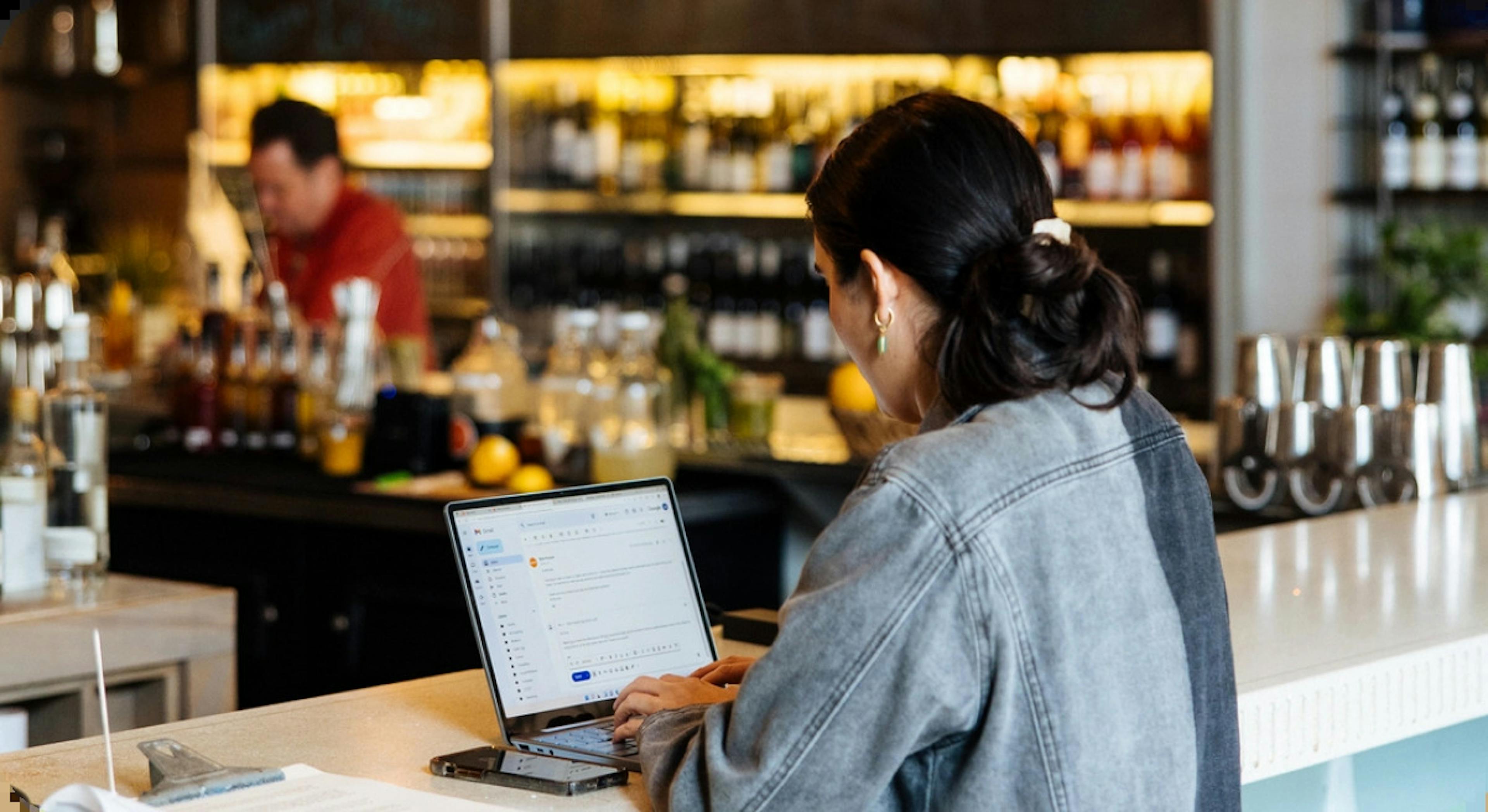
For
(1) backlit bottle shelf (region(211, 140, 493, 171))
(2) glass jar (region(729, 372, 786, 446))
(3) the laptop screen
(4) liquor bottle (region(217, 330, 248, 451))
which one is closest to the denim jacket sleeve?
(3) the laptop screen

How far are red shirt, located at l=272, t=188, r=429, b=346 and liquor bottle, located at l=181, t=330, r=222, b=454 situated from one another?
487mm

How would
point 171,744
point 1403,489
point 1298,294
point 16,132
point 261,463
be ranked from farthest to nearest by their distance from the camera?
point 16,132 → point 1298,294 → point 261,463 → point 1403,489 → point 171,744

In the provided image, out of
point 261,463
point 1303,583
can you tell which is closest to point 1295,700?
point 1303,583

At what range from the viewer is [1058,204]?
5.29 metres

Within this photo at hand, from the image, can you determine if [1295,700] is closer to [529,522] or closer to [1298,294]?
[529,522]

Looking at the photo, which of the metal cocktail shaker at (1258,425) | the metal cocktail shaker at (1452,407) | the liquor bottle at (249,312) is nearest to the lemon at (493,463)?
the liquor bottle at (249,312)

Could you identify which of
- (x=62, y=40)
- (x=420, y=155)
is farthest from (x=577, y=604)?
(x=62, y=40)

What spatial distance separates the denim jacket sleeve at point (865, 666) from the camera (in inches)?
47.1

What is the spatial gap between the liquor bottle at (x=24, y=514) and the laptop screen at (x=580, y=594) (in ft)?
3.82

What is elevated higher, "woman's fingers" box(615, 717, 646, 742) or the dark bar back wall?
the dark bar back wall

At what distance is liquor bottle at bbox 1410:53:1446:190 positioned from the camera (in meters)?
4.94

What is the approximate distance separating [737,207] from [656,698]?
4.50 meters

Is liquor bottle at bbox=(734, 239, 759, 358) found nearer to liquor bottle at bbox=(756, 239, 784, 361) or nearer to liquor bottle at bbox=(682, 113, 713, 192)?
liquor bottle at bbox=(756, 239, 784, 361)

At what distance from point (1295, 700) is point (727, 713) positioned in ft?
2.19
